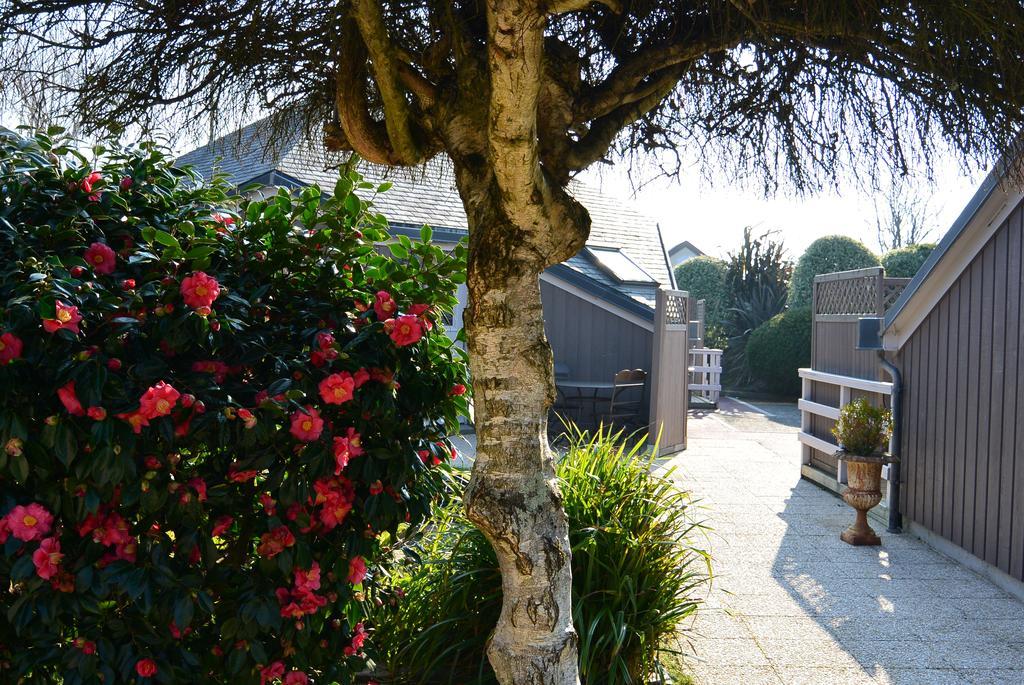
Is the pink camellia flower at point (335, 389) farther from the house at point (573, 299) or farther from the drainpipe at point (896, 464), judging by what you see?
the house at point (573, 299)

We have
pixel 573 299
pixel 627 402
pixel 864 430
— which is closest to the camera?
pixel 864 430

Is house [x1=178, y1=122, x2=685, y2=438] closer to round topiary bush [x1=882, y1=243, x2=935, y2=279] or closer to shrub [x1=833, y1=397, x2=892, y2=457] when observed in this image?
shrub [x1=833, y1=397, x2=892, y2=457]

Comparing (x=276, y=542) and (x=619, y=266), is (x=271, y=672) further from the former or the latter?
(x=619, y=266)

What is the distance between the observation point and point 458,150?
10.6 ft

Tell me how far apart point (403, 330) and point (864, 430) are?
5229 millimetres

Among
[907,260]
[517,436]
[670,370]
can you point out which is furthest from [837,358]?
[907,260]

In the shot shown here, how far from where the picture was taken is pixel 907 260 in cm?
1998

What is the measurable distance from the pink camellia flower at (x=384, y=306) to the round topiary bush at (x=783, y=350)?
17.3 metres

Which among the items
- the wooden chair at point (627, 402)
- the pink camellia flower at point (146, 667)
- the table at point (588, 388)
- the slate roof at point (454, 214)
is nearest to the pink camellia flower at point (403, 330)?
the pink camellia flower at point (146, 667)

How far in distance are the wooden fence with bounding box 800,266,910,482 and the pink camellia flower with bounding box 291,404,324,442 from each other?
20.8 ft

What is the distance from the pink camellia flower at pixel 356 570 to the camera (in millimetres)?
3135

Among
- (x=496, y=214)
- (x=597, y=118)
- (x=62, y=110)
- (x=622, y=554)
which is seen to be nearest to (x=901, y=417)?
(x=622, y=554)

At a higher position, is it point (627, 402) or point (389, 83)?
point (389, 83)

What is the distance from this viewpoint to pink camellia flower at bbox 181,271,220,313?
2.91 metres
